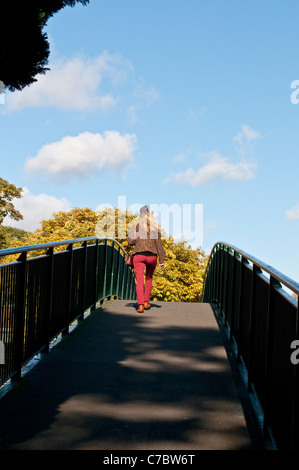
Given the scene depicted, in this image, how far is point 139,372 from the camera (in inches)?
217

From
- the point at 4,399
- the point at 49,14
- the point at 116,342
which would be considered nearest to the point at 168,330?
the point at 116,342

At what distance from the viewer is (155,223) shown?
32.6ft

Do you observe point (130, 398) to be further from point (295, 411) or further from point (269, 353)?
point (295, 411)

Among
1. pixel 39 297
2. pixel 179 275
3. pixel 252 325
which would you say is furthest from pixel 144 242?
pixel 179 275

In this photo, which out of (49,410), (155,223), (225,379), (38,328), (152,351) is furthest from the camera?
(155,223)

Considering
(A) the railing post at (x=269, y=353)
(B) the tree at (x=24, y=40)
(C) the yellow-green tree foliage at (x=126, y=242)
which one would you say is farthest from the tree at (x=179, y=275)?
(A) the railing post at (x=269, y=353)

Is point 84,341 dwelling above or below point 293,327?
below

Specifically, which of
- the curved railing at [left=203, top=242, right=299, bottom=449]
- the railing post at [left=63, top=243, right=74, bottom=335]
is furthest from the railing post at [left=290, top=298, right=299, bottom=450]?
the railing post at [left=63, top=243, right=74, bottom=335]

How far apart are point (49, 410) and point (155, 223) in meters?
5.90

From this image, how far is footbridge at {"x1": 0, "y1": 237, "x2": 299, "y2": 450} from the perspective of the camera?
3.67 metres

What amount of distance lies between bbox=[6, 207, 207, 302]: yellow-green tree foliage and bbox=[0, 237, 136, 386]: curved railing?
94.9 feet

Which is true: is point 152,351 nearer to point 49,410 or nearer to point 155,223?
point 49,410

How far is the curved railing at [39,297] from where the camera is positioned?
15.9 ft

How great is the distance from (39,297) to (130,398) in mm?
1797
